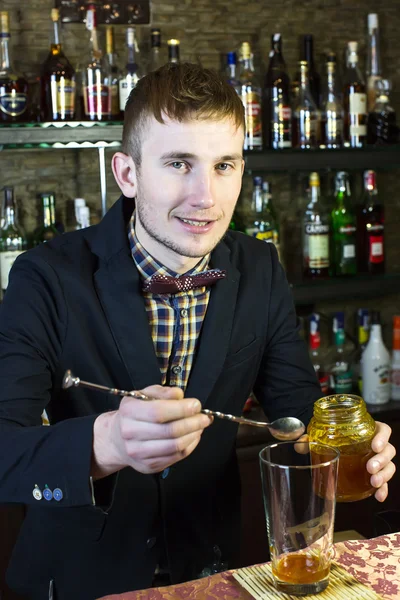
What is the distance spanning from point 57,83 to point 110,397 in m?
1.21

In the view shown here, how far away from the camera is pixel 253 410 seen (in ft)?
8.51

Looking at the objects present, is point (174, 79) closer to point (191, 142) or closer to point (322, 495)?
point (191, 142)

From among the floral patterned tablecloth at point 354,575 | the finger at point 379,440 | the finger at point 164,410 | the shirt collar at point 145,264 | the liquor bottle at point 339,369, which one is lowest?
the liquor bottle at point 339,369

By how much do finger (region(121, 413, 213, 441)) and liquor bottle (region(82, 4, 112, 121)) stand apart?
157cm

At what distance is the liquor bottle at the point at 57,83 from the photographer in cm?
234

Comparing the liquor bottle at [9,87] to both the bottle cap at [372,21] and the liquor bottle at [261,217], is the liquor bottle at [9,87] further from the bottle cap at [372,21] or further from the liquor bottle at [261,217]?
the bottle cap at [372,21]

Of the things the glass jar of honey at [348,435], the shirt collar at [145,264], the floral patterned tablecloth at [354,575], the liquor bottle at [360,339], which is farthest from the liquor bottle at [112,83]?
Answer: the floral patterned tablecloth at [354,575]

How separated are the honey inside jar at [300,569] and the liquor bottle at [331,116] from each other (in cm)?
181

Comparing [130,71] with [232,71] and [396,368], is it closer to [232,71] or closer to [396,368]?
[232,71]

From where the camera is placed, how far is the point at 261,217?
272 centimetres

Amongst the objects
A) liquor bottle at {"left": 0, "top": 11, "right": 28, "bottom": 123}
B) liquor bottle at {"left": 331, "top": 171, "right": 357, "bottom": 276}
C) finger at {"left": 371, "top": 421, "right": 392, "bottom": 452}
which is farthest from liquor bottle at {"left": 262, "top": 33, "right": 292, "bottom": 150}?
finger at {"left": 371, "top": 421, "right": 392, "bottom": 452}

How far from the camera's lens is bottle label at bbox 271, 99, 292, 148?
2.58 m

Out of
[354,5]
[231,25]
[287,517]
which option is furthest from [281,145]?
[287,517]

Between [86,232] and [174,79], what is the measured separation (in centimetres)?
36
